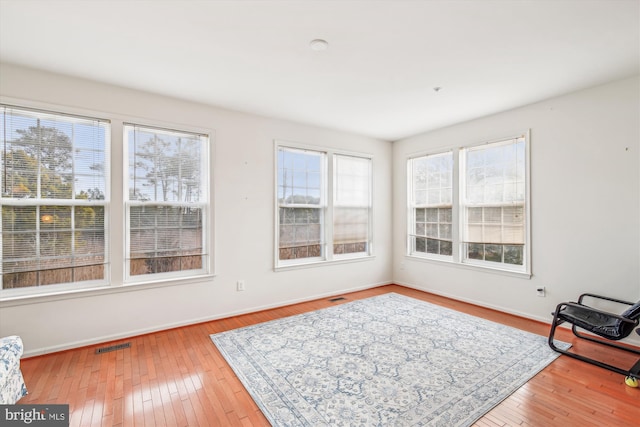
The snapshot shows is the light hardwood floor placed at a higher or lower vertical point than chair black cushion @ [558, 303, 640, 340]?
lower

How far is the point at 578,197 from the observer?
3.30 m

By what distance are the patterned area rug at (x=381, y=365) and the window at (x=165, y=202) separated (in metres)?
1.17

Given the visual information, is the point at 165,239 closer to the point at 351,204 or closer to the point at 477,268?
the point at 351,204

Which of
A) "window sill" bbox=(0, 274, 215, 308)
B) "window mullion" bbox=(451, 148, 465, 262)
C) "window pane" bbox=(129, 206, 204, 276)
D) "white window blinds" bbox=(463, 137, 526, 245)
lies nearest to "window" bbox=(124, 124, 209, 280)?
"window pane" bbox=(129, 206, 204, 276)

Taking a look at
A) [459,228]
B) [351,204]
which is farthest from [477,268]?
[351,204]

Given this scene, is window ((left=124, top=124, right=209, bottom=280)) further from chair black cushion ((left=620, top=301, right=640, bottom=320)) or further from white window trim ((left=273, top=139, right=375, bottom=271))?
chair black cushion ((left=620, top=301, right=640, bottom=320))

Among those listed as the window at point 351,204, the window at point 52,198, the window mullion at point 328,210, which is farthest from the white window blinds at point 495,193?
the window at point 52,198

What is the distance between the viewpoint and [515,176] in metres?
3.87

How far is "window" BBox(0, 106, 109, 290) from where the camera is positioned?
2734 mm

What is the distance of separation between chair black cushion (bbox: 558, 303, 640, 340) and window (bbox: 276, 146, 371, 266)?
3.00m

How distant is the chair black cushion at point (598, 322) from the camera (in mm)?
2455

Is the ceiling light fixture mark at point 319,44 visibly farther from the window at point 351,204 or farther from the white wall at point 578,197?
the white wall at point 578,197

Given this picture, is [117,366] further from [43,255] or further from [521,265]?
[521,265]

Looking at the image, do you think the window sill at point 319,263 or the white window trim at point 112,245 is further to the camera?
the window sill at point 319,263
